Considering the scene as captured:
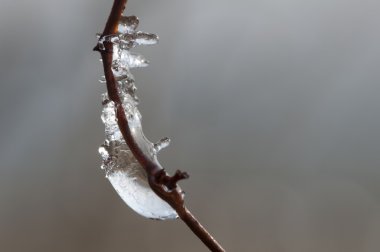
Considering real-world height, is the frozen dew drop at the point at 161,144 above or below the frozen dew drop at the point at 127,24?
below

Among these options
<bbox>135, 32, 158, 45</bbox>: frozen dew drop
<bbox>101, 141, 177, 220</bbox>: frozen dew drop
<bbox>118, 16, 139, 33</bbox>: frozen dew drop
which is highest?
<bbox>118, 16, 139, 33</bbox>: frozen dew drop

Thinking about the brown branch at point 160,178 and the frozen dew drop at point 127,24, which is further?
the frozen dew drop at point 127,24

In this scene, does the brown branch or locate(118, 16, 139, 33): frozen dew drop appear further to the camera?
locate(118, 16, 139, 33): frozen dew drop

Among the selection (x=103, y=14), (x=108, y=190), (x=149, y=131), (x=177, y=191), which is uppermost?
(x=103, y=14)

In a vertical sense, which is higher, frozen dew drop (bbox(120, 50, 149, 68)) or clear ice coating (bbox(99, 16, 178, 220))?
frozen dew drop (bbox(120, 50, 149, 68))

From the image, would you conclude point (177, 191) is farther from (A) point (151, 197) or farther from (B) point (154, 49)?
(B) point (154, 49)

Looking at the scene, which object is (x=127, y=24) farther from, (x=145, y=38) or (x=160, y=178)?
(x=160, y=178)

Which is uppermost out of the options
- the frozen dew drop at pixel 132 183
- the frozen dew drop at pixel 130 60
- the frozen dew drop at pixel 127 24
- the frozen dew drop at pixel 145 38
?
the frozen dew drop at pixel 127 24

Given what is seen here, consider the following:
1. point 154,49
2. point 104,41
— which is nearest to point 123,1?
point 104,41
